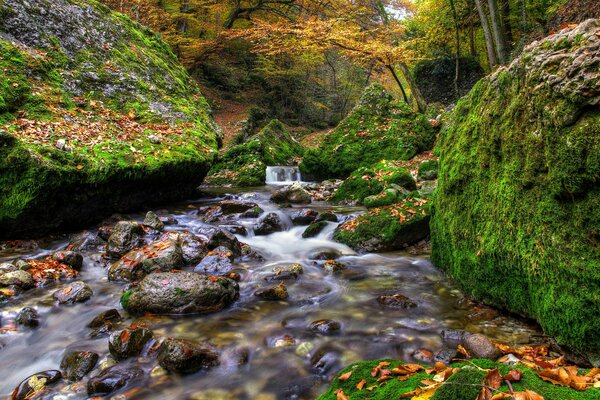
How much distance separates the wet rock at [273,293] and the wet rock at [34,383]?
224 cm

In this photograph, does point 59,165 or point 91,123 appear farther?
point 91,123

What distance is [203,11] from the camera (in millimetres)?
23031

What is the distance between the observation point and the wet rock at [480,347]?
3.09 metres

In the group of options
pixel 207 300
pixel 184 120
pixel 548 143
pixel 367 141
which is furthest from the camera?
pixel 367 141

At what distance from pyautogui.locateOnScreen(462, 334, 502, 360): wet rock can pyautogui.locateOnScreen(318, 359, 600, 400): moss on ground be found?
965mm

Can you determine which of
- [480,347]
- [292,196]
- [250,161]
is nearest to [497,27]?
[292,196]

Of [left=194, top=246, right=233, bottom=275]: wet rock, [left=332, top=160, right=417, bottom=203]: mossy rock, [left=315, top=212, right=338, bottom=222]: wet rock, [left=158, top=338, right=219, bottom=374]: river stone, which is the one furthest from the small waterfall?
[left=158, top=338, right=219, bottom=374]: river stone

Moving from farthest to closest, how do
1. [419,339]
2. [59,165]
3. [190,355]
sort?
[59,165] < [419,339] < [190,355]

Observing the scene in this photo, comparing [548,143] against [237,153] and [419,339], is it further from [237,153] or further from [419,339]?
[237,153]

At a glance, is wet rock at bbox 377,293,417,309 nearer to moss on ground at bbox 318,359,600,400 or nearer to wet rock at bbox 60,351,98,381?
moss on ground at bbox 318,359,600,400

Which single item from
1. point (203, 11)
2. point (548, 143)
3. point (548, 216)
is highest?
point (203, 11)

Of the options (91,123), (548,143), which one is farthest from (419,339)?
(91,123)

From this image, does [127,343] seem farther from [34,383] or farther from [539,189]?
[539,189]

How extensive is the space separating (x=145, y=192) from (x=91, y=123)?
179 centimetres
